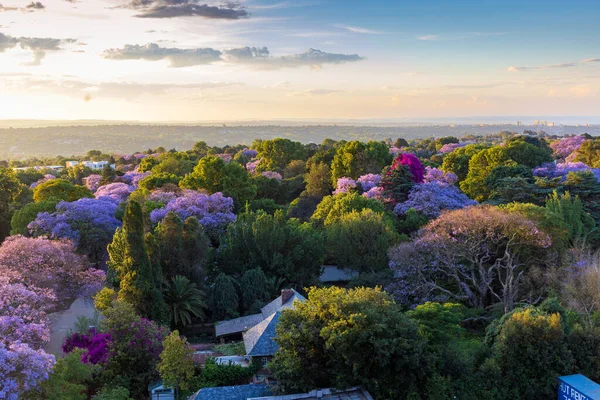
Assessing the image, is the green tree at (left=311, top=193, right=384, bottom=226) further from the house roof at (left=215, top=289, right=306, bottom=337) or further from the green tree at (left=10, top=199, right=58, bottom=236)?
the green tree at (left=10, top=199, right=58, bottom=236)

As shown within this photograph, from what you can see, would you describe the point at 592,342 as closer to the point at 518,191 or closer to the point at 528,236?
the point at 528,236

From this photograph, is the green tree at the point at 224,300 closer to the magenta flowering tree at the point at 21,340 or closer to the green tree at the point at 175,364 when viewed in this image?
the magenta flowering tree at the point at 21,340

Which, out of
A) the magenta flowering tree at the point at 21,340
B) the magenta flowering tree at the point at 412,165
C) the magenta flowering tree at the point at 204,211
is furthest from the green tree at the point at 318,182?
the magenta flowering tree at the point at 21,340

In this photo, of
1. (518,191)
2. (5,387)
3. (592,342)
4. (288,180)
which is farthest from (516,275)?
(288,180)

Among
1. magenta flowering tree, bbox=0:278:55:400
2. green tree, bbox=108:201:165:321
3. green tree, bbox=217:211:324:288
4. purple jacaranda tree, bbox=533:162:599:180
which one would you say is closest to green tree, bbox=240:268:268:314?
green tree, bbox=217:211:324:288

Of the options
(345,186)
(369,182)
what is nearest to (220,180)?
(345,186)
